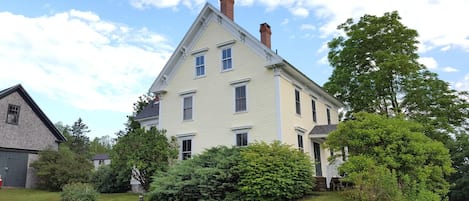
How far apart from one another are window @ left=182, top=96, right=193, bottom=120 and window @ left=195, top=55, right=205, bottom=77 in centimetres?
155

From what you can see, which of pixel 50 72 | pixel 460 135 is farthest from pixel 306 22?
pixel 50 72

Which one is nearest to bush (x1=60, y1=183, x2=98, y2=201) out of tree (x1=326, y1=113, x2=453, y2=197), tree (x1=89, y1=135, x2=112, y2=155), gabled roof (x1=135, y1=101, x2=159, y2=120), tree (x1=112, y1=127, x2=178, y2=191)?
tree (x1=112, y1=127, x2=178, y2=191)

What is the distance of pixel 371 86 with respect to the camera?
1097 inches

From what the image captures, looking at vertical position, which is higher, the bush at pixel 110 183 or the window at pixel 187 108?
the window at pixel 187 108

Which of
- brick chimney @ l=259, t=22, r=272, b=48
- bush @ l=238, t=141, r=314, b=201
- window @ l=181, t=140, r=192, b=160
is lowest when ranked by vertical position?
bush @ l=238, t=141, r=314, b=201

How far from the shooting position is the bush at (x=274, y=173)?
1398 cm

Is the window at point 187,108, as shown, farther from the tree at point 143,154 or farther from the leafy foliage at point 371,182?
the leafy foliage at point 371,182

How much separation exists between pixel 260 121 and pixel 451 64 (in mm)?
16433

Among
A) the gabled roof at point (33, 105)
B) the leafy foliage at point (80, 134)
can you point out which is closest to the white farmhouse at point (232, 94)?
the gabled roof at point (33, 105)

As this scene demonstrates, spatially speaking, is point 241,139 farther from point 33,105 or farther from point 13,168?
point 33,105

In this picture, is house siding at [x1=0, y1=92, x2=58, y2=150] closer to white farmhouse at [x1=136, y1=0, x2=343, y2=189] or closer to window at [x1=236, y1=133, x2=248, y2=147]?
white farmhouse at [x1=136, y1=0, x2=343, y2=189]

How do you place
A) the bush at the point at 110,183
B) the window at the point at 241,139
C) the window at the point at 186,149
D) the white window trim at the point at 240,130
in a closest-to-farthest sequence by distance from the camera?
the white window trim at the point at 240,130
the window at the point at 241,139
the window at the point at 186,149
the bush at the point at 110,183

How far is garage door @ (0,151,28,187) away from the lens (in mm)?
24172

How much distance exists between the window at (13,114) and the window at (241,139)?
16770 mm
